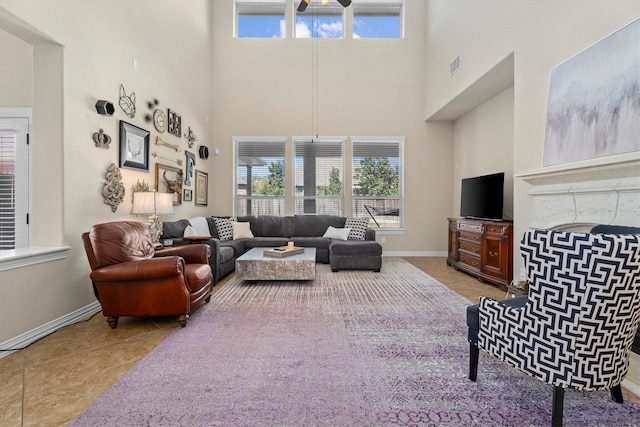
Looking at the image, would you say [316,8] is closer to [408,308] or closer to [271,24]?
[271,24]

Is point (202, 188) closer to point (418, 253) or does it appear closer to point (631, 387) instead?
point (418, 253)

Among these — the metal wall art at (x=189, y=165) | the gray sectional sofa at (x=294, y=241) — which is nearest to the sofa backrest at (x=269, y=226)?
the gray sectional sofa at (x=294, y=241)

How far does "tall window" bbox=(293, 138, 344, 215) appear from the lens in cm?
655

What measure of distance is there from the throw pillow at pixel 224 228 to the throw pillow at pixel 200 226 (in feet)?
0.82

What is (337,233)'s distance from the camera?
224 inches

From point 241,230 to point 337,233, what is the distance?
1.88m

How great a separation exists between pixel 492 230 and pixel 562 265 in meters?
3.03

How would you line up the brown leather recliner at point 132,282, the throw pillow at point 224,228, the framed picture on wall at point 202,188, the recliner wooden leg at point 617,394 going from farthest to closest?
1. the framed picture on wall at point 202,188
2. the throw pillow at point 224,228
3. the brown leather recliner at point 132,282
4. the recliner wooden leg at point 617,394

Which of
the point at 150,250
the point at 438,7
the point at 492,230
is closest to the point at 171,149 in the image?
the point at 150,250

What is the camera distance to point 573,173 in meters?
2.43

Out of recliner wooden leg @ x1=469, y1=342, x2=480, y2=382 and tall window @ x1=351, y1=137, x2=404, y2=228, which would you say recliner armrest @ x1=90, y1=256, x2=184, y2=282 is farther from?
tall window @ x1=351, y1=137, x2=404, y2=228

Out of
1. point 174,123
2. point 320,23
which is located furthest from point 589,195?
point 320,23

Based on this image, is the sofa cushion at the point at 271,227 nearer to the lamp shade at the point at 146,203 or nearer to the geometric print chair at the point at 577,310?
the lamp shade at the point at 146,203

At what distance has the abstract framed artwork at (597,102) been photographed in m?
2.05
